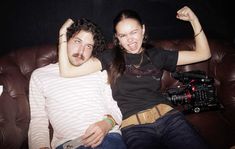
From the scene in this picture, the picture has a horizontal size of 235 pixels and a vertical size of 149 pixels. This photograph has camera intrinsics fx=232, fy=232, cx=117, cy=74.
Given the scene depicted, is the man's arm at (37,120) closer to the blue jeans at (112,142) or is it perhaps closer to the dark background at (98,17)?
the blue jeans at (112,142)

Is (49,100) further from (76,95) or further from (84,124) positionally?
(84,124)

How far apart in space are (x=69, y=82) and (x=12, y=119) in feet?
1.81

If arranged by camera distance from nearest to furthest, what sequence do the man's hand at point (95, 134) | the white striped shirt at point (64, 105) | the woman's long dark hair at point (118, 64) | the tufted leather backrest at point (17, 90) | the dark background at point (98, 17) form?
the man's hand at point (95, 134)
the white striped shirt at point (64, 105)
the tufted leather backrest at point (17, 90)
the woman's long dark hair at point (118, 64)
the dark background at point (98, 17)

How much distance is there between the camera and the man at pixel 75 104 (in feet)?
5.50

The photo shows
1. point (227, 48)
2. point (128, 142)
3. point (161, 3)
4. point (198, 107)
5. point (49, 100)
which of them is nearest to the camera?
point (128, 142)

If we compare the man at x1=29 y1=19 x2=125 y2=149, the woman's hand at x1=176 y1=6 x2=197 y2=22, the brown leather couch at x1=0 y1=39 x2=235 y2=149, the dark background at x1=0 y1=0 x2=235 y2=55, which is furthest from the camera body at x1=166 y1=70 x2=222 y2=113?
the dark background at x1=0 y1=0 x2=235 y2=55

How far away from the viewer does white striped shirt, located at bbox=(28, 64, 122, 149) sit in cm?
171

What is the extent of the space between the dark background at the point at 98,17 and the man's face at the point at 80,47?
714mm

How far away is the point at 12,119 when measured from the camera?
187 cm

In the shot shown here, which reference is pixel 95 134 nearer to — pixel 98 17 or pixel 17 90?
pixel 17 90

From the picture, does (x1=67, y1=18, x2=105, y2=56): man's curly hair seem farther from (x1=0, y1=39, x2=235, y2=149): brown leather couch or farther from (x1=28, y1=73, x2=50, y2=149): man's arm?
(x1=28, y1=73, x2=50, y2=149): man's arm

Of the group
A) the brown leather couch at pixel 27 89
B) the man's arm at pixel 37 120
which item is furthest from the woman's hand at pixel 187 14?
the man's arm at pixel 37 120

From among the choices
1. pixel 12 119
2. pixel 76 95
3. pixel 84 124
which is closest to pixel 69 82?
pixel 76 95

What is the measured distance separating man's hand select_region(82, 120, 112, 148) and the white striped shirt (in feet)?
0.26
